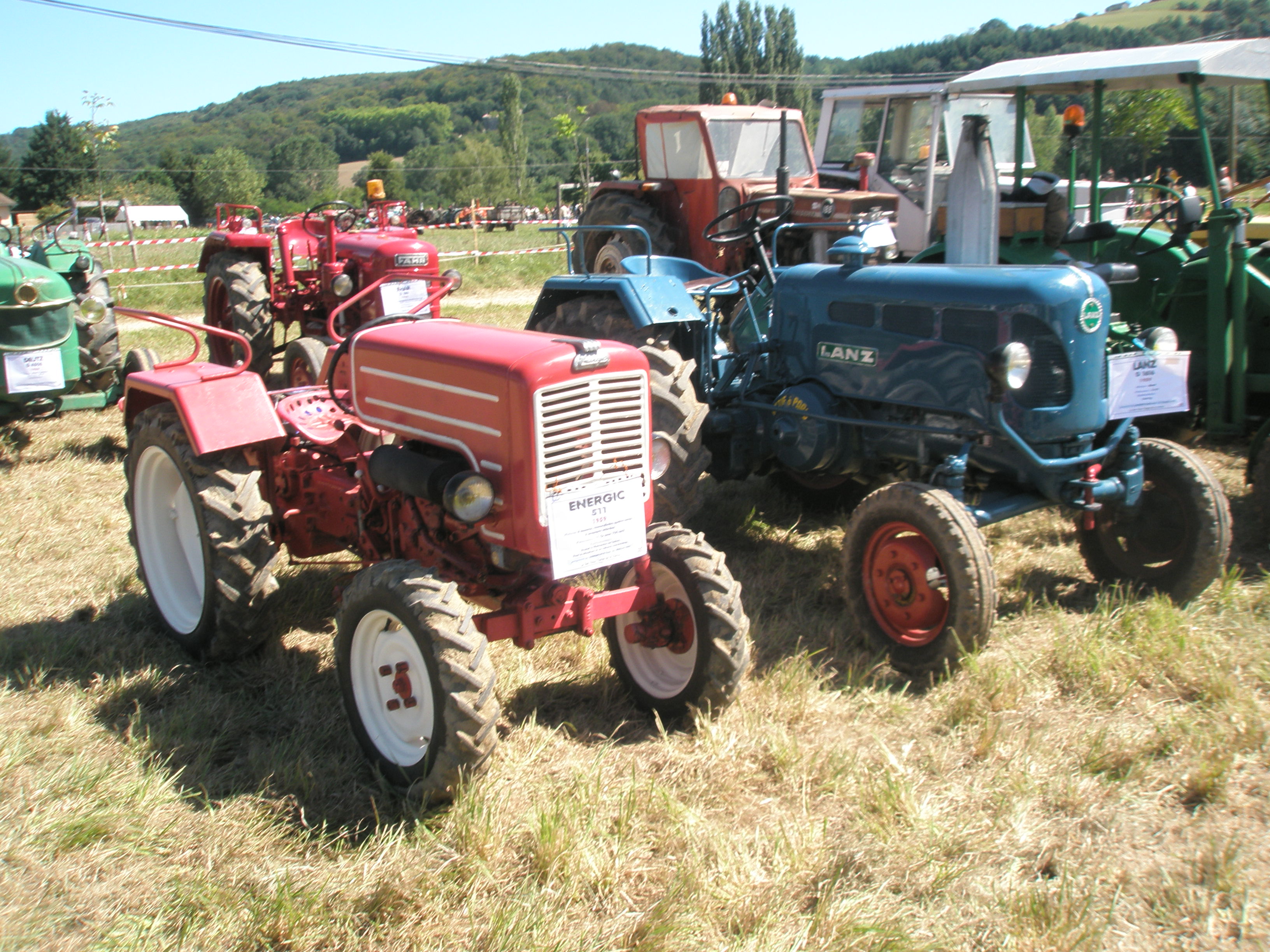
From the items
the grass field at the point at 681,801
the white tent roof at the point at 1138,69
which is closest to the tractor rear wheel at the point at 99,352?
the grass field at the point at 681,801

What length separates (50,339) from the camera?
246 inches

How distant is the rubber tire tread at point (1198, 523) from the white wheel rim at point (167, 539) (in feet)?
12.0

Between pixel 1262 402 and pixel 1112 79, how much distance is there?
5.84 feet

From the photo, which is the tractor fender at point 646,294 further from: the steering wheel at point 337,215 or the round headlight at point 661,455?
the steering wheel at point 337,215

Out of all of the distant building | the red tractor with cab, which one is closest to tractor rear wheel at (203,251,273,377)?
the red tractor with cab

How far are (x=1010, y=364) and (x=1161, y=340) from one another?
0.94 metres

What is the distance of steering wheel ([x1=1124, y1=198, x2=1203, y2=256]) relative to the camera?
477 centimetres

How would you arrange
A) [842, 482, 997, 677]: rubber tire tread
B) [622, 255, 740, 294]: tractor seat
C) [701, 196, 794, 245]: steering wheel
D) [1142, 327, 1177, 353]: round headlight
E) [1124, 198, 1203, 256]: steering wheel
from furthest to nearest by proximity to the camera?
[622, 255, 740, 294]: tractor seat, [1124, 198, 1203, 256]: steering wheel, [701, 196, 794, 245]: steering wheel, [1142, 327, 1177, 353]: round headlight, [842, 482, 997, 677]: rubber tire tread

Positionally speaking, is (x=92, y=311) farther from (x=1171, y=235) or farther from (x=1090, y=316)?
(x=1171, y=235)

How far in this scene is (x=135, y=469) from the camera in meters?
3.89

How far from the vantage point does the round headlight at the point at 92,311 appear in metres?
6.66

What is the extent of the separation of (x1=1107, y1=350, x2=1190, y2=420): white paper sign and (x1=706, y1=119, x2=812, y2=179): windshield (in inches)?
232

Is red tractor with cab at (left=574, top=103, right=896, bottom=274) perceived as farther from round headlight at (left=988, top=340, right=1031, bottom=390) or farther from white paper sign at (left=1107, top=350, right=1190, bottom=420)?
round headlight at (left=988, top=340, right=1031, bottom=390)

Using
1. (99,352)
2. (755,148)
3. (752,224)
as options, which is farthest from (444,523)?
(755,148)
